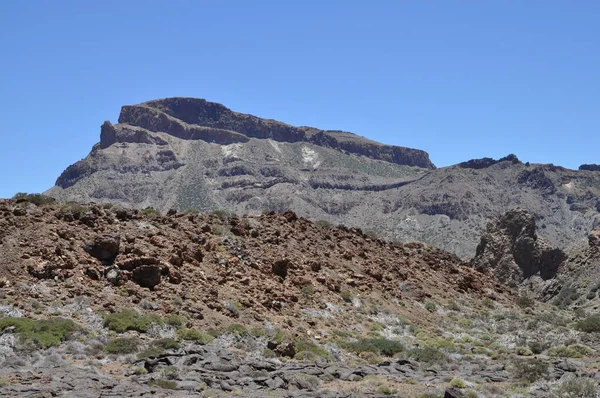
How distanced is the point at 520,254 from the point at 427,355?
27.6m

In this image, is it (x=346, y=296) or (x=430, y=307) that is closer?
(x=346, y=296)

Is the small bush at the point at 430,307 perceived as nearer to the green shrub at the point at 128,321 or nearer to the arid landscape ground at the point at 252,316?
the arid landscape ground at the point at 252,316

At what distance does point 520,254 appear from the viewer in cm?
4853

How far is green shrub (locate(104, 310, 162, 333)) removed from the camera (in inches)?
837

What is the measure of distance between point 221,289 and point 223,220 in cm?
846

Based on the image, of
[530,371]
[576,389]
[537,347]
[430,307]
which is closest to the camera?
[576,389]

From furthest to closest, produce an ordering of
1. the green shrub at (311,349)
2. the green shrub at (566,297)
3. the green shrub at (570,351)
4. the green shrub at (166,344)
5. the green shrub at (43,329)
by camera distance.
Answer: the green shrub at (566,297)
the green shrub at (570,351)
the green shrub at (311,349)
the green shrub at (166,344)
the green shrub at (43,329)

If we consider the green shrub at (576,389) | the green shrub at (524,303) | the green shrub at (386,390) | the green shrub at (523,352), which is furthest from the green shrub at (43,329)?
the green shrub at (524,303)

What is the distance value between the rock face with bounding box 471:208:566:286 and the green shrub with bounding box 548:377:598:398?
3127 centimetres

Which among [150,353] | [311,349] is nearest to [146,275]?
[150,353]

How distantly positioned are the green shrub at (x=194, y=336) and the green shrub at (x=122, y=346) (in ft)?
5.71

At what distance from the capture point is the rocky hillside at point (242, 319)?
58.1 ft

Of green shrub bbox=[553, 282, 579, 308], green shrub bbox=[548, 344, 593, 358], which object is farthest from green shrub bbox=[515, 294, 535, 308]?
green shrub bbox=[548, 344, 593, 358]

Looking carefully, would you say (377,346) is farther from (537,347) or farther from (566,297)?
(566,297)
